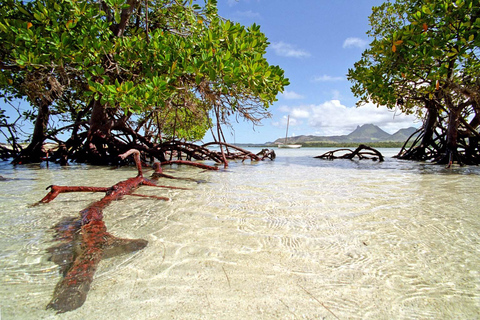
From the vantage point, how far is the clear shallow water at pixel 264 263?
805mm

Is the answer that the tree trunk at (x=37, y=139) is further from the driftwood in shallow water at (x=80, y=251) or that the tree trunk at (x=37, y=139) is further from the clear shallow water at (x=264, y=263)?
the driftwood in shallow water at (x=80, y=251)

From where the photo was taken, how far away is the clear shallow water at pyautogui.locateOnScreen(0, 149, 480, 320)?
81 centimetres

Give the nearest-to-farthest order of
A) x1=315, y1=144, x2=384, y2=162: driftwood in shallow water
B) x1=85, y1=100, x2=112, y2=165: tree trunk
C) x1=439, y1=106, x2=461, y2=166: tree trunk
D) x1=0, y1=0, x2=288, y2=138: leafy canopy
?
x1=0, y1=0, x2=288, y2=138: leafy canopy → x1=85, y1=100, x2=112, y2=165: tree trunk → x1=439, y1=106, x2=461, y2=166: tree trunk → x1=315, y1=144, x2=384, y2=162: driftwood in shallow water

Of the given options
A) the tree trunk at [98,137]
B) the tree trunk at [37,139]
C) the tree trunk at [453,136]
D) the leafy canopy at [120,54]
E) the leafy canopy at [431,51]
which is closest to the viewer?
the leafy canopy at [120,54]

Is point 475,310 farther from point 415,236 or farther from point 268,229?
point 268,229

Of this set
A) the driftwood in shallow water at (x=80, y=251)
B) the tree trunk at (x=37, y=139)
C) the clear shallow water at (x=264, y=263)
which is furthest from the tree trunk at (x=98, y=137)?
the driftwood in shallow water at (x=80, y=251)

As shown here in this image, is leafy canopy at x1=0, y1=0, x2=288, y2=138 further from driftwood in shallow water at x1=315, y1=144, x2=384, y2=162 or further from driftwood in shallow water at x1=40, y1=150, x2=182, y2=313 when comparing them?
driftwood in shallow water at x1=315, y1=144, x2=384, y2=162

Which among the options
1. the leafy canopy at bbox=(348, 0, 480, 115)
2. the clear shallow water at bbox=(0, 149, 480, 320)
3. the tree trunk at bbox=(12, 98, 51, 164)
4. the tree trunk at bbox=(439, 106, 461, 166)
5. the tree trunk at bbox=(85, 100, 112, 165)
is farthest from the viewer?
the tree trunk at bbox=(439, 106, 461, 166)

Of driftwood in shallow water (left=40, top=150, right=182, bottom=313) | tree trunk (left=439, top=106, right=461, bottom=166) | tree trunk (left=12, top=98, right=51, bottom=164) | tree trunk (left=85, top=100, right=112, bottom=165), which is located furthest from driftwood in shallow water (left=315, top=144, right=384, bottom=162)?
tree trunk (left=12, top=98, right=51, bottom=164)

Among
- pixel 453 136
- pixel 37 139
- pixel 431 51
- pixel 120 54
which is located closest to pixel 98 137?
pixel 37 139

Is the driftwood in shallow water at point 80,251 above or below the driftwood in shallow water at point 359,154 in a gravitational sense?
below

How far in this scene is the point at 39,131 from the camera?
20.7 feet

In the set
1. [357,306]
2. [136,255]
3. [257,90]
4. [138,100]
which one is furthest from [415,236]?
[138,100]

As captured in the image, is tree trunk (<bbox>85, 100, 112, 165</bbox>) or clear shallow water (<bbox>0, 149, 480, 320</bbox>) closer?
clear shallow water (<bbox>0, 149, 480, 320</bbox>)
